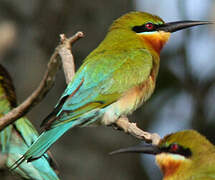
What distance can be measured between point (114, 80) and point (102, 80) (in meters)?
0.06

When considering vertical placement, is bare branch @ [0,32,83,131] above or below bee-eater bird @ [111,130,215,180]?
above

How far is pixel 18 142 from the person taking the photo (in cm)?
274

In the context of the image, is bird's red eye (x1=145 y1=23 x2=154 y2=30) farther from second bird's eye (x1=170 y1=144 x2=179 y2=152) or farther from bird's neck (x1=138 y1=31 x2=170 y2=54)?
second bird's eye (x1=170 y1=144 x2=179 y2=152)

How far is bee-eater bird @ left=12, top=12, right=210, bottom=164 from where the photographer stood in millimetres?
2311

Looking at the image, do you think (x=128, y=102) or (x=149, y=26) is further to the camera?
(x=149, y=26)

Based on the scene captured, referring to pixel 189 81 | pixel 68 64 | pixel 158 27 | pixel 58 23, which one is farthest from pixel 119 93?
pixel 189 81

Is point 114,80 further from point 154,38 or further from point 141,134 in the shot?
point 141,134

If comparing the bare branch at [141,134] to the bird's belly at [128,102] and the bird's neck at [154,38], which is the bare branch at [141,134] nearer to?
the bird's belly at [128,102]

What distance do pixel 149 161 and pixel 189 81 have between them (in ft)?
2.87

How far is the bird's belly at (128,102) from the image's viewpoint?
8.07 ft

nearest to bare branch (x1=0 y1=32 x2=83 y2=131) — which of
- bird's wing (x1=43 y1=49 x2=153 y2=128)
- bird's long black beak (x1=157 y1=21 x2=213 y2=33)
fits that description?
A: bird's wing (x1=43 y1=49 x2=153 y2=128)

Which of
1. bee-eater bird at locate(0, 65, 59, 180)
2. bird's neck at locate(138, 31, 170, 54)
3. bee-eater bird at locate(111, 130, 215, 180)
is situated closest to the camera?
bee-eater bird at locate(111, 130, 215, 180)

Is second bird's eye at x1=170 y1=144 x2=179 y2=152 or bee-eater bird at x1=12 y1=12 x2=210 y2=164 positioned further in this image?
bee-eater bird at x1=12 y1=12 x2=210 y2=164

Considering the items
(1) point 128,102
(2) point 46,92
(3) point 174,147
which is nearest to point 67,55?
(2) point 46,92
